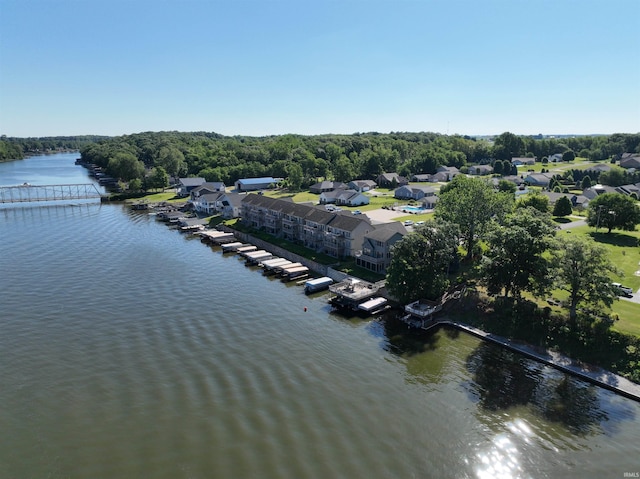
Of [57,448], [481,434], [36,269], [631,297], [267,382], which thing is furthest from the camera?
[36,269]

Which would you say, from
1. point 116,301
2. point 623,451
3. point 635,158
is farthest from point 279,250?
point 635,158

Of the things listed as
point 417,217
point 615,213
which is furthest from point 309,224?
point 615,213

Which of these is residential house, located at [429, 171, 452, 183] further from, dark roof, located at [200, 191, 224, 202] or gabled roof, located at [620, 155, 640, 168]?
dark roof, located at [200, 191, 224, 202]

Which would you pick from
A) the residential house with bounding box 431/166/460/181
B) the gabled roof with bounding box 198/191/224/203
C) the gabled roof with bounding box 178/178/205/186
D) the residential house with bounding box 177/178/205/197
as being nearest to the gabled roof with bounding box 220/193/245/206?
the gabled roof with bounding box 198/191/224/203

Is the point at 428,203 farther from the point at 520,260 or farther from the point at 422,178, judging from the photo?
the point at 520,260

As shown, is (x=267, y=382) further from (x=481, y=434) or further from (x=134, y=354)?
(x=481, y=434)
